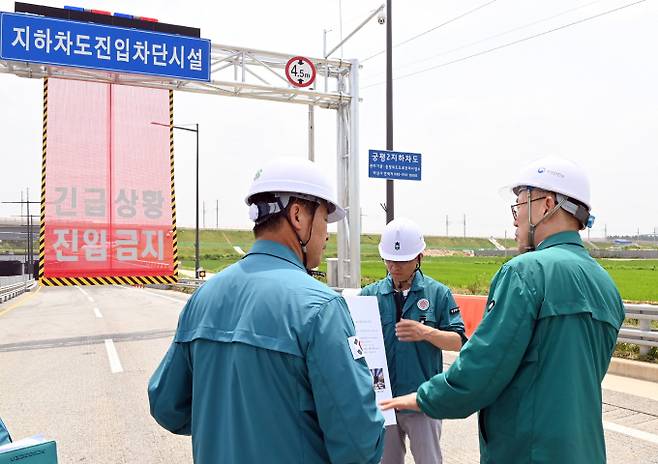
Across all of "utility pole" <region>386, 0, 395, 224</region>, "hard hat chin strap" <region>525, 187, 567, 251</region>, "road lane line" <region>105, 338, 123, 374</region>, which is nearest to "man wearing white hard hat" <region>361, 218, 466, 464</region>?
"hard hat chin strap" <region>525, 187, 567, 251</region>

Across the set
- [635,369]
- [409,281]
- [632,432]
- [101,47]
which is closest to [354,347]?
[409,281]

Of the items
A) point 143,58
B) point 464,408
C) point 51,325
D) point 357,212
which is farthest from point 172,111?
point 464,408

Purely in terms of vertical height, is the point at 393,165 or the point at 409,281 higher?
the point at 393,165

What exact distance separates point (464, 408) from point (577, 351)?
0.46 meters

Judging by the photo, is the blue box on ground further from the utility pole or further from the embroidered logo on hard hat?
the utility pole

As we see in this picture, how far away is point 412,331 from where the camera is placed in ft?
10.3

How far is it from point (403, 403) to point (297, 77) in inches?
519

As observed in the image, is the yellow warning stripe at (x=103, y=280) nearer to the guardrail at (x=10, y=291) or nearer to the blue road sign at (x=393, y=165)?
the blue road sign at (x=393, y=165)

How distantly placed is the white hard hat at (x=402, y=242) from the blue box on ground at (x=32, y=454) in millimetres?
2056

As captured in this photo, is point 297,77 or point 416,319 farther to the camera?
point 297,77

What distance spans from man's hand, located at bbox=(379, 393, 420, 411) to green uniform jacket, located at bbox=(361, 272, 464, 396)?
725 mm

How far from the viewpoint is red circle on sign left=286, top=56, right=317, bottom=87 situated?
14.6 metres

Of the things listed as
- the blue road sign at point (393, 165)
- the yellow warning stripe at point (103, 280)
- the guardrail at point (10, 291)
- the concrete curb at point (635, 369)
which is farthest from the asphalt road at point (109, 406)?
the guardrail at point (10, 291)

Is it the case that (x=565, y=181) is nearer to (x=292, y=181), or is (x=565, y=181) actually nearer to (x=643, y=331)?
(x=292, y=181)
